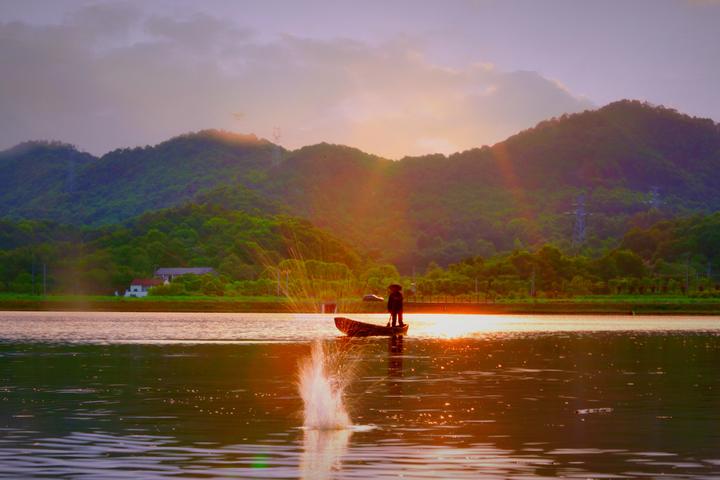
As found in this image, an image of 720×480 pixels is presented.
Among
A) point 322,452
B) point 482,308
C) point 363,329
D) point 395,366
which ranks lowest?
point 322,452

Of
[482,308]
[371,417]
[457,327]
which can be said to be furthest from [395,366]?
[482,308]

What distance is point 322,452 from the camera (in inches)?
971

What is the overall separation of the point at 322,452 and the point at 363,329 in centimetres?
5919

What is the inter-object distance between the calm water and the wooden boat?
21.3 metres

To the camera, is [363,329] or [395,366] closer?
[395,366]

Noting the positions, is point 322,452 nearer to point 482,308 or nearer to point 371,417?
point 371,417

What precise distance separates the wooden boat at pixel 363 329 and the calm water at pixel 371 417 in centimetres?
2125

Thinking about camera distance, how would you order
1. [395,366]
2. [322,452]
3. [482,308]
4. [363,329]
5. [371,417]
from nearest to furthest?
[322,452] → [371,417] → [395,366] → [363,329] → [482,308]

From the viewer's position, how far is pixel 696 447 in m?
25.8

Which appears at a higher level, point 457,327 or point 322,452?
point 457,327

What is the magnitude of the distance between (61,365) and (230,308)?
140 metres

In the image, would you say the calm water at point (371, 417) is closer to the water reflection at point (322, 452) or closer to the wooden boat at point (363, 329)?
the water reflection at point (322, 452)

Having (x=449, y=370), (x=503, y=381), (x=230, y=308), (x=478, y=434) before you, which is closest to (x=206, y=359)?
(x=449, y=370)

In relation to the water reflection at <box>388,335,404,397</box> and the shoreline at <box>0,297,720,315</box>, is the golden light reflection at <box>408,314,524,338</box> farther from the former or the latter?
the shoreline at <box>0,297,720,315</box>
